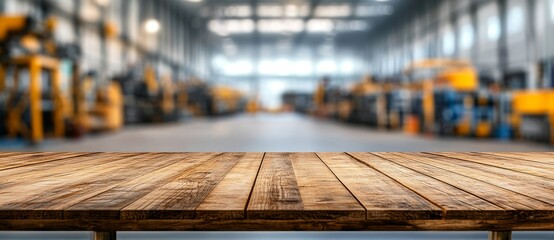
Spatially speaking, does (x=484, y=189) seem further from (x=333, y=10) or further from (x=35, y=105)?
(x=333, y=10)

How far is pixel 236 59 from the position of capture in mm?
40562

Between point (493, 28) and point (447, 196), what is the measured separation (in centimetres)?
1916

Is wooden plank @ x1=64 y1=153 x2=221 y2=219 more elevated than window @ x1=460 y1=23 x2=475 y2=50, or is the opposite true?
window @ x1=460 y1=23 x2=475 y2=50

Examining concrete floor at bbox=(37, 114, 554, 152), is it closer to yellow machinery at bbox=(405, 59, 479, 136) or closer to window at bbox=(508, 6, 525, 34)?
yellow machinery at bbox=(405, 59, 479, 136)

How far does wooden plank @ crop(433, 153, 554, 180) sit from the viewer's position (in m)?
1.43

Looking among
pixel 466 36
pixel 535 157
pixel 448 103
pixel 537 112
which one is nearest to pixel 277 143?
pixel 448 103

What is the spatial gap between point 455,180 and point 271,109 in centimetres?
3485

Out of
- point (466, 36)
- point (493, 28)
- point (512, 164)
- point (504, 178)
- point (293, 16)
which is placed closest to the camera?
point (504, 178)

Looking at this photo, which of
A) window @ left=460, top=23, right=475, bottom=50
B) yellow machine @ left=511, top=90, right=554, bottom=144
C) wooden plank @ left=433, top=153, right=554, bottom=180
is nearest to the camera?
wooden plank @ left=433, top=153, right=554, bottom=180

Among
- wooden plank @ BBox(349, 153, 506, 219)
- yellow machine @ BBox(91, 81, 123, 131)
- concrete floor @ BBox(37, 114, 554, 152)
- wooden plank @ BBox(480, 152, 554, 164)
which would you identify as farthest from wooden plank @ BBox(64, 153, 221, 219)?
yellow machine @ BBox(91, 81, 123, 131)

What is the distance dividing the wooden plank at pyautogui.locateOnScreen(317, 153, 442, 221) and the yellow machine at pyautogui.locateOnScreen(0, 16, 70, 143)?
6.40 meters

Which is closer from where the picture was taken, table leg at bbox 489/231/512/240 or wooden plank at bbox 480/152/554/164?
table leg at bbox 489/231/512/240

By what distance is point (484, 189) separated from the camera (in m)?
1.09

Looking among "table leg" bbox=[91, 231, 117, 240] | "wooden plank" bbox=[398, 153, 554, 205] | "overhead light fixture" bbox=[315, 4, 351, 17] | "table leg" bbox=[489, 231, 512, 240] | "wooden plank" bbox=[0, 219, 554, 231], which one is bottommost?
"table leg" bbox=[489, 231, 512, 240]
